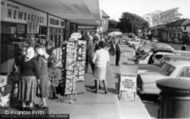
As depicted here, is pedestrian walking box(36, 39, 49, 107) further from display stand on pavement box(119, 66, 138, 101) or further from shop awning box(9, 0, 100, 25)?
display stand on pavement box(119, 66, 138, 101)

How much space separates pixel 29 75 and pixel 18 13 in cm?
401

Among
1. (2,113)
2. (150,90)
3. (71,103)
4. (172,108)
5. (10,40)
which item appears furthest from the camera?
(150,90)

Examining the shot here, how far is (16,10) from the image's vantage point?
10.4 metres

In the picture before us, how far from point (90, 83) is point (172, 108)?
6301mm

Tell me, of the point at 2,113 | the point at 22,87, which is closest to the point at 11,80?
the point at 22,87

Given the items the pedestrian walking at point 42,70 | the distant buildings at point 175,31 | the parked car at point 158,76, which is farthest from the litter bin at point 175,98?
the distant buildings at point 175,31


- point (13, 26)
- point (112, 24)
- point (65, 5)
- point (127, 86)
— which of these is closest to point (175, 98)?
point (127, 86)

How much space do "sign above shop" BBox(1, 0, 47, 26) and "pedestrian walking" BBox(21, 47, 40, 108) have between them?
2.38 m

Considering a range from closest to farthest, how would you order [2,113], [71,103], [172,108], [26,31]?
1. [2,113]
2. [172,108]
3. [71,103]
4. [26,31]

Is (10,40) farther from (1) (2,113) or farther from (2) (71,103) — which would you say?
(1) (2,113)

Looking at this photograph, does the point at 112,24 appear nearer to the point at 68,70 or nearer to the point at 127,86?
the point at 127,86

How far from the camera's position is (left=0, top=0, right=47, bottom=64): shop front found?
935 cm

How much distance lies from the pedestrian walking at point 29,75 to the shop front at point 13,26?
0.45 metres

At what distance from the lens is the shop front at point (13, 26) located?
9352 millimetres
